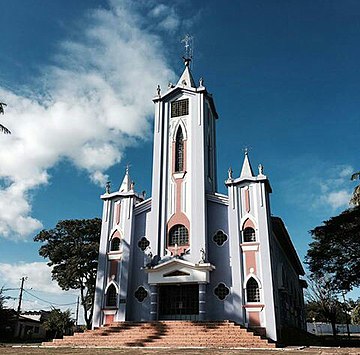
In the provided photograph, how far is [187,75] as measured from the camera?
31.8 m

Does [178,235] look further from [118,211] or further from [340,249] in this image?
[340,249]

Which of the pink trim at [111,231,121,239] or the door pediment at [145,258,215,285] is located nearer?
the door pediment at [145,258,215,285]

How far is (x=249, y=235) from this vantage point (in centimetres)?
2392

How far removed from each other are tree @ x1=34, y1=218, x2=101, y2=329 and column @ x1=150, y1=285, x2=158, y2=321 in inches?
532

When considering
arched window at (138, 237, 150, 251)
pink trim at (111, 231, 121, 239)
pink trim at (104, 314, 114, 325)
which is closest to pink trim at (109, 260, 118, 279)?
pink trim at (111, 231, 121, 239)

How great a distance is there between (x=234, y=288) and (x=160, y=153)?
11.0 metres

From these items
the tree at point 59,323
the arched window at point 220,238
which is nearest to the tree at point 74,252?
the tree at point 59,323

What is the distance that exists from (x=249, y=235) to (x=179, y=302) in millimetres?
6095

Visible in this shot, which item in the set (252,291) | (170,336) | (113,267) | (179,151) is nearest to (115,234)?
(113,267)

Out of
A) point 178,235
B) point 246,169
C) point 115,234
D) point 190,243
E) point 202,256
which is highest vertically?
point 246,169

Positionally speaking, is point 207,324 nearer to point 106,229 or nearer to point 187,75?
point 106,229

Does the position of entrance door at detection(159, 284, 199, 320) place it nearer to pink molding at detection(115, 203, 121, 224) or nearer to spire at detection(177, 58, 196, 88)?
pink molding at detection(115, 203, 121, 224)

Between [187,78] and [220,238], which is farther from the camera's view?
[187,78]

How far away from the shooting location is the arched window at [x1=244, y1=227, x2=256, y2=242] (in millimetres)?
23775
